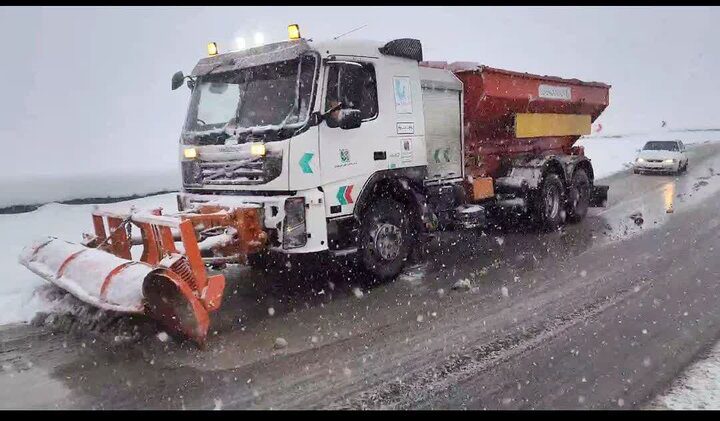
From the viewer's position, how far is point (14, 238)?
825 centimetres

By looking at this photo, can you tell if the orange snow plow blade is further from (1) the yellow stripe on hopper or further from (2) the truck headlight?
(1) the yellow stripe on hopper

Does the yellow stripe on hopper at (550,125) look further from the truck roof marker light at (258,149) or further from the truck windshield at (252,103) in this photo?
the truck roof marker light at (258,149)

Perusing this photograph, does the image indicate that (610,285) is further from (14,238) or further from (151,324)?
(14,238)

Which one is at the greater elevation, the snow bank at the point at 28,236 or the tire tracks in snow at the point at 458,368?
the snow bank at the point at 28,236

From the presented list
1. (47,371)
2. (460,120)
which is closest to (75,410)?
(47,371)

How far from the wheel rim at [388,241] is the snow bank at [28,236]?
138 inches

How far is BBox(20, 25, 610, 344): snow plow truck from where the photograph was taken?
15.2 ft

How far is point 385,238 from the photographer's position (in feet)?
20.5

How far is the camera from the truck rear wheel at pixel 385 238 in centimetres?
607

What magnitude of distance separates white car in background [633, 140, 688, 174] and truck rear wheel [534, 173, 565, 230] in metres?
10.8

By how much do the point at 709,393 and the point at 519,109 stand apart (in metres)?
6.01

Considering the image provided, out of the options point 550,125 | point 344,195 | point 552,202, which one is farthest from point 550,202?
point 344,195

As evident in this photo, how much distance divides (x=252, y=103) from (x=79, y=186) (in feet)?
22.4

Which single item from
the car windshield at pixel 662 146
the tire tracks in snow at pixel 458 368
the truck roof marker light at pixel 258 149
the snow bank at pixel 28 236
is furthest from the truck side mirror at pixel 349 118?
the car windshield at pixel 662 146
